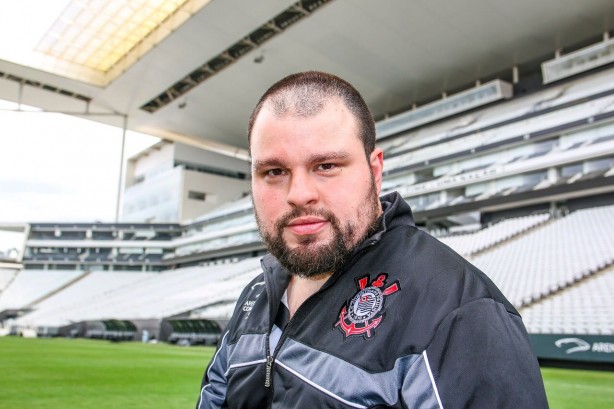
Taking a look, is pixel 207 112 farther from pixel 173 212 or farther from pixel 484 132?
pixel 484 132

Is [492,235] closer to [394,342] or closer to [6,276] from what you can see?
[394,342]

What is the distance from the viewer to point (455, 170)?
32219 millimetres

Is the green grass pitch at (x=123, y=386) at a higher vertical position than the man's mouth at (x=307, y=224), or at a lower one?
lower

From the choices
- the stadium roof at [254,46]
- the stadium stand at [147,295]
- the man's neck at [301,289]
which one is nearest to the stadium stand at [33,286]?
the stadium stand at [147,295]

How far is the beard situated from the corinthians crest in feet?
0.32

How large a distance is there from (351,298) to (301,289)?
0.94ft

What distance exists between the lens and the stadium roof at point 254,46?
29.1 m

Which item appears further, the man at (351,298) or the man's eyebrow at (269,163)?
the man's eyebrow at (269,163)

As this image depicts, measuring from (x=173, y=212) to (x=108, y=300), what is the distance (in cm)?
1500

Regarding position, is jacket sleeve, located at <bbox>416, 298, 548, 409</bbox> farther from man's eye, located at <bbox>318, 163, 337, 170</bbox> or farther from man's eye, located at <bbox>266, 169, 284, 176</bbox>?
man's eye, located at <bbox>266, 169, 284, 176</bbox>

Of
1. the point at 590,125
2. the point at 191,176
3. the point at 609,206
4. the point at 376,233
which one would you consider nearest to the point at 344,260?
the point at 376,233

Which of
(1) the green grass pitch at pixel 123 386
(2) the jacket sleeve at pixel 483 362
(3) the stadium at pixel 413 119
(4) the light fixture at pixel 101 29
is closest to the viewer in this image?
(2) the jacket sleeve at pixel 483 362

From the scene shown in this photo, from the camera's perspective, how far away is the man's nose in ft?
4.82

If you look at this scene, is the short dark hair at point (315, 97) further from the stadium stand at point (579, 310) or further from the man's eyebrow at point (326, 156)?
the stadium stand at point (579, 310)
